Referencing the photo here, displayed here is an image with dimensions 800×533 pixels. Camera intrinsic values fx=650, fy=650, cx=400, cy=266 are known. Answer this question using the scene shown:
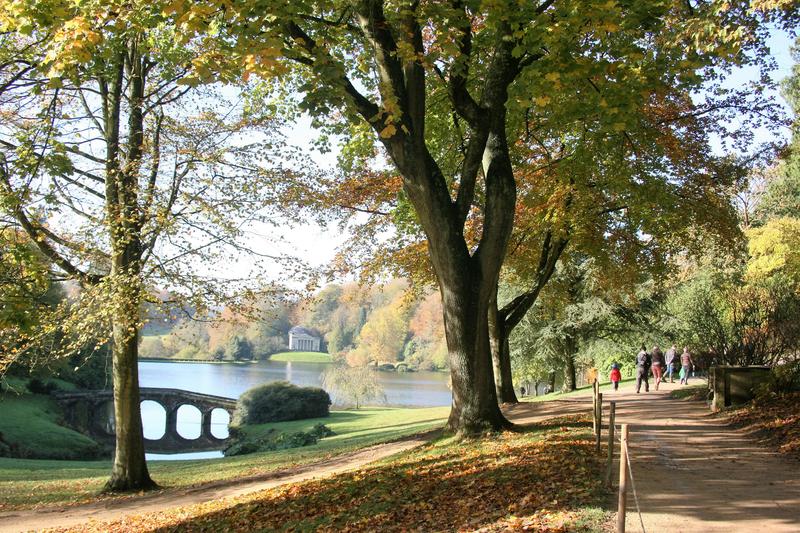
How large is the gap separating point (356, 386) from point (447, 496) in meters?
43.6

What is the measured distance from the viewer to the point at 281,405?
3647cm

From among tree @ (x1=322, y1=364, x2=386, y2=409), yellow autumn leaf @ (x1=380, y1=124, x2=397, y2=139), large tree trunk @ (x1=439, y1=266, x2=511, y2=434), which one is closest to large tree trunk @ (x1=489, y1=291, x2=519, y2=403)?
large tree trunk @ (x1=439, y1=266, x2=511, y2=434)

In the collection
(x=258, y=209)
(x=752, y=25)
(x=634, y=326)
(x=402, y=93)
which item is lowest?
(x=634, y=326)

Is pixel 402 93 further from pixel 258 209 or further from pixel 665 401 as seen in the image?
pixel 665 401

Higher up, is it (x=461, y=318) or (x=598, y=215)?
A: (x=598, y=215)

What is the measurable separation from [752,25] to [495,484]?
28.3 feet

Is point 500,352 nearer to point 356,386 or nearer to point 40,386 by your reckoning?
point 40,386

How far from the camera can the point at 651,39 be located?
46.7ft

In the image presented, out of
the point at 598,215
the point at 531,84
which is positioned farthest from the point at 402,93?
the point at 598,215

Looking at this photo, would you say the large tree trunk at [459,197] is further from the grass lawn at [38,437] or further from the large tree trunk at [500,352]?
the grass lawn at [38,437]

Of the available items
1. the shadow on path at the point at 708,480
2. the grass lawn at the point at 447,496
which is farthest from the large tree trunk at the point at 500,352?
the grass lawn at the point at 447,496

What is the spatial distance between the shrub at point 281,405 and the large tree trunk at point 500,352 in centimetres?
1896

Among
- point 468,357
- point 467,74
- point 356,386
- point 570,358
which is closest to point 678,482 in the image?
point 468,357

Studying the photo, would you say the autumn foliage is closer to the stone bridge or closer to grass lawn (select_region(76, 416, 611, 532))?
grass lawn (select_region(76, 416, 611, 532))
